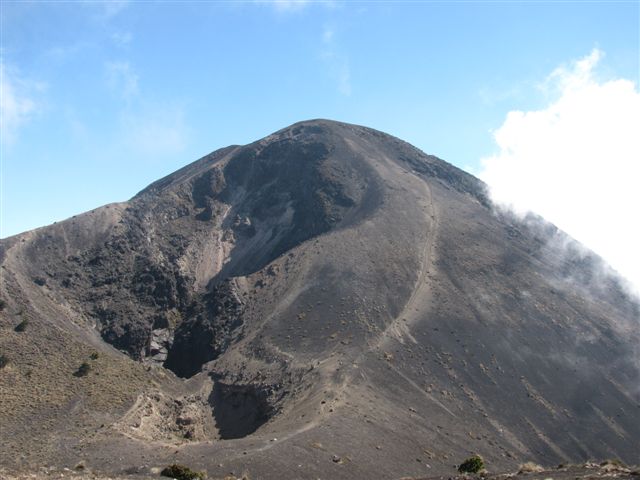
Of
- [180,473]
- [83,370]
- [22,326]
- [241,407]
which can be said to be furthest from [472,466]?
[22,326]

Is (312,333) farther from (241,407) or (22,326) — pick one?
(22,326)

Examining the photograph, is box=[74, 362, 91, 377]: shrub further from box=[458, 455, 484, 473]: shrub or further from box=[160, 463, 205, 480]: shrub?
box=[458, 455, 484, 473]: shrub

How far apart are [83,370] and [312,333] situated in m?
26.3

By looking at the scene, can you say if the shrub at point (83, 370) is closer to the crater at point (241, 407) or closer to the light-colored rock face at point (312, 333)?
the light-colored rock face at point (312, 333)

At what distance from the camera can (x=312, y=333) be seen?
69.9 metres

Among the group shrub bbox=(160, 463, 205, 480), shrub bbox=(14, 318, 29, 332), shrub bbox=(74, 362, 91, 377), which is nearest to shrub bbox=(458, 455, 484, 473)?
shrub bbox=(160, 463, 205, 480)

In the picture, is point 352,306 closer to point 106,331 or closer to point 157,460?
point 106,331

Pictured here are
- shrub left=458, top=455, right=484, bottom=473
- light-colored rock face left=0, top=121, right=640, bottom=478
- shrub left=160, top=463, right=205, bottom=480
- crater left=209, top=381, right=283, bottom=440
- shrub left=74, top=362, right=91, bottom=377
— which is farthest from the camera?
crater left=209, top=381, right=283, bottom=440

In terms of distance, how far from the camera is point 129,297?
83312 millimetres

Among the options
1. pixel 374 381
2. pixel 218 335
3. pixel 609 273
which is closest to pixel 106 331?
pixel 218 335

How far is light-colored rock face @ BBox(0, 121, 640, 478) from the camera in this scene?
1869 inches

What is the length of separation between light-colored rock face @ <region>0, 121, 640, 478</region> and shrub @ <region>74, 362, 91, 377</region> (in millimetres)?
432

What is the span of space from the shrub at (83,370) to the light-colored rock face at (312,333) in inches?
17.0

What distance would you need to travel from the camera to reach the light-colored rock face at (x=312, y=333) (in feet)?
156
